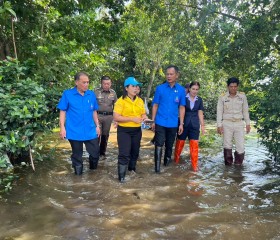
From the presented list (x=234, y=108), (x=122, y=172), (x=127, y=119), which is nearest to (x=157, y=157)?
(x=122, y=172)

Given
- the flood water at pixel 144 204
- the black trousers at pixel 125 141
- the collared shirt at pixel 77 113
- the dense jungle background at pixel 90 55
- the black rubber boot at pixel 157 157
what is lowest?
the flood water at pixel 144 204

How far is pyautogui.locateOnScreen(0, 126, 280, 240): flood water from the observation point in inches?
138

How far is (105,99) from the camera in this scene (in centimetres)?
711

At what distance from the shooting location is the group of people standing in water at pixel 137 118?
210 inches

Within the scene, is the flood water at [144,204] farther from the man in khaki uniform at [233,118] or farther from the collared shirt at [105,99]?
the collared shirt at [105,99]

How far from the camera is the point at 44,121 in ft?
18.6

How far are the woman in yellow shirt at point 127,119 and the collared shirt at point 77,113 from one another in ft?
1.95

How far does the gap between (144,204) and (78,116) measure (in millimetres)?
2006

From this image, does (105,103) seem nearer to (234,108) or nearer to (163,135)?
(163,135)

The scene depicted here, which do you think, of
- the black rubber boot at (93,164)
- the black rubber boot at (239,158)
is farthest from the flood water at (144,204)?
the black rubber boot at (239,158)

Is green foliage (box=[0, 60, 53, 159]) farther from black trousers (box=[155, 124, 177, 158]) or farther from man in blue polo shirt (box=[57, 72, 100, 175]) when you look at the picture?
black trousers (box=[155, 124, 177, 158])

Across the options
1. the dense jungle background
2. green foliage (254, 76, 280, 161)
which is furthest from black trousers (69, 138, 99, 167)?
green foliage (254, 76, 280, 161)

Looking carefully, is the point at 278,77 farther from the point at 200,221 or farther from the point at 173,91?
the point at 200,221

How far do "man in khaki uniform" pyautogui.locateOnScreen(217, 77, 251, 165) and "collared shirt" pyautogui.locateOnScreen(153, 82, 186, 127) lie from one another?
3.41 ft
